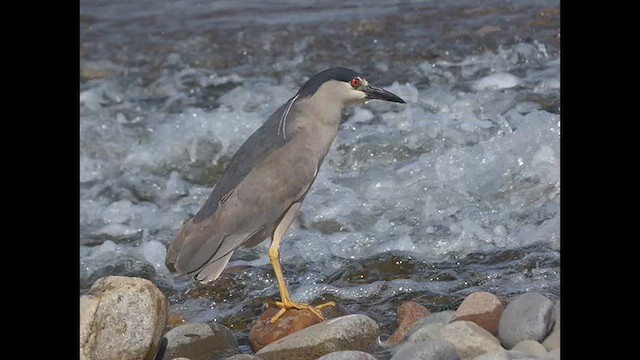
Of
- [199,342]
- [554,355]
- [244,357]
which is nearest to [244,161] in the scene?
[199,342]

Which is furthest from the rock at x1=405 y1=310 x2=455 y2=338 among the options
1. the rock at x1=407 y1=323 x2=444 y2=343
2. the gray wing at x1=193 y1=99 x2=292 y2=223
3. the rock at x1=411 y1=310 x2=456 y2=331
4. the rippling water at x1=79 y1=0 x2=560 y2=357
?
the gray wing at x1=193 y1=99 x2=292 y2=223

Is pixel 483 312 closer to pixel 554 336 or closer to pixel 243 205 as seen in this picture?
pixel 554 336

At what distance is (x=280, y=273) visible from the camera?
15.1 feet

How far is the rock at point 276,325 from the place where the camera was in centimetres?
431

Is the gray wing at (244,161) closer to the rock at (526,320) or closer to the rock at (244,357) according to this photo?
the rock at (244,357)

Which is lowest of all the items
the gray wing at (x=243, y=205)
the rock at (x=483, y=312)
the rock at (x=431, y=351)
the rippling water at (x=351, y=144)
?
the rippling water at (x=351, y=144)

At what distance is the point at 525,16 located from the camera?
8.82 m

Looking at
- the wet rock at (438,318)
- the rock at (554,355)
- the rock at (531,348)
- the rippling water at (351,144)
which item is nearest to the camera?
the rock at (554,355)

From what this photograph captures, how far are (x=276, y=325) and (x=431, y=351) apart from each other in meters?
0.89

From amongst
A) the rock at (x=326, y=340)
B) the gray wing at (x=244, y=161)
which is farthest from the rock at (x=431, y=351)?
the gray wing at (x=244, y=161)

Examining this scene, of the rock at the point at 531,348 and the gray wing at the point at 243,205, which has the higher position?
the gray wing at the point at 243,205

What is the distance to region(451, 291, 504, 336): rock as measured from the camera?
4.07 m

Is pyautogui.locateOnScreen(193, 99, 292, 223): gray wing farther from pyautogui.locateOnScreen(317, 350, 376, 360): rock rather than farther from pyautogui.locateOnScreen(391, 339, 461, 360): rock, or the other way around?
pyautogui.locateOnScreen(391, 339, 461, 360): rock

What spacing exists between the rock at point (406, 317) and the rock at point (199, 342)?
2.19 feet
